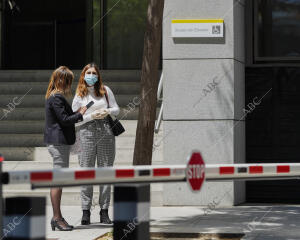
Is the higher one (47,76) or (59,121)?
(47,76)

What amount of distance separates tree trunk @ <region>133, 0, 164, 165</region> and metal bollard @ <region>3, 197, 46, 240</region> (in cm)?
473

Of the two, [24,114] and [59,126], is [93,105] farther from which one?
[24,114]

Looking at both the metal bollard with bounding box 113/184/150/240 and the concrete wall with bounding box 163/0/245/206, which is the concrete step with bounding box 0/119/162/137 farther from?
the metal bollard with bounding box 113/184/150/240

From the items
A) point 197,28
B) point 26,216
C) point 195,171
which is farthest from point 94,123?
point 26,216

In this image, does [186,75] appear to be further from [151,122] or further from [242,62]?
[151,122]

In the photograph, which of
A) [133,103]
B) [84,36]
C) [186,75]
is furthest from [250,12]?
[84,36]

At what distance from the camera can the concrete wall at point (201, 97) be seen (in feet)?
42.5

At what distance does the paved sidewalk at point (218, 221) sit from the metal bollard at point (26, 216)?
4537 mm

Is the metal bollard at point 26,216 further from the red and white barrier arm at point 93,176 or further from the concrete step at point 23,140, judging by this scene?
the concrete step at point 23,140

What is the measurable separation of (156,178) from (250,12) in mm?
7894

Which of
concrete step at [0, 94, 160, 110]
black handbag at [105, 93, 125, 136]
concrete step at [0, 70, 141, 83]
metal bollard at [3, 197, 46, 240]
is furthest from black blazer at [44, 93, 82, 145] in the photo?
concrete step at [0, 70, 141, 83]

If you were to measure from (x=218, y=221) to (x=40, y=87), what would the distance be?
6887 mm

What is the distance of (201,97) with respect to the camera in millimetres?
12953

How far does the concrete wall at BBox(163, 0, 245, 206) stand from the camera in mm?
12961
